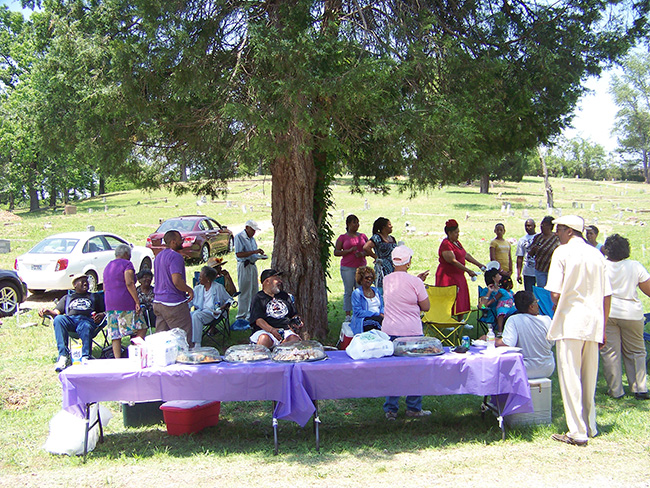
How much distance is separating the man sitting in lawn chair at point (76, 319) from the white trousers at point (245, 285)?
2.56 meters

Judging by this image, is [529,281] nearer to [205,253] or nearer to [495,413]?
[495,413]

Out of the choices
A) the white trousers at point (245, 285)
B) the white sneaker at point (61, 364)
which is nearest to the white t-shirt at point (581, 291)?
the white trousers at point (245, 285)

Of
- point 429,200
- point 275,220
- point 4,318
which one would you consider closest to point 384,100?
point 275,220

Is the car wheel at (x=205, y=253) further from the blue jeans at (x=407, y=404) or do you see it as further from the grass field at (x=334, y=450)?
the blue jeans at (x=407, y=404)

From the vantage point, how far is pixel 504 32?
24.7 ft

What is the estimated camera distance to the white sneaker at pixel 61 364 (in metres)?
7.35

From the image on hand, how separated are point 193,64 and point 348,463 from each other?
14.4ft

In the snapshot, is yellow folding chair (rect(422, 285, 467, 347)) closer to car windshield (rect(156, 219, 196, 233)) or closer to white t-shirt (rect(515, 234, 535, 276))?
white t-shirt (rect(515, 234, 535, 276))

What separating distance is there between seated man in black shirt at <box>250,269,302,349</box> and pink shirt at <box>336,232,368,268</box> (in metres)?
2.28

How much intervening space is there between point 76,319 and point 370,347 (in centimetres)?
414

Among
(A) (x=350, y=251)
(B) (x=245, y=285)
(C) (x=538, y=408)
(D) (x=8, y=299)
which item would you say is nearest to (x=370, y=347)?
(C) (x=538, y=408)

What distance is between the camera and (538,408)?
5445mm

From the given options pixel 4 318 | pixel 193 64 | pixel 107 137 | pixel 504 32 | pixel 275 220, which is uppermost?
pixel 504 32

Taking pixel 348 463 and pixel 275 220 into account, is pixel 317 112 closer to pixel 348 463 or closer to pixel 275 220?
pixel 275 220
